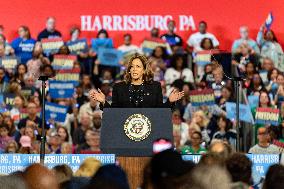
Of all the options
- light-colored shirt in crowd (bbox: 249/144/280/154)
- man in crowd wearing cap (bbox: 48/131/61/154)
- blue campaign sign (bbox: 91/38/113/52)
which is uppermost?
blue campaign sign (bbox: 91/38/113/52)

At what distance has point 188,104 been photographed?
1689 cm

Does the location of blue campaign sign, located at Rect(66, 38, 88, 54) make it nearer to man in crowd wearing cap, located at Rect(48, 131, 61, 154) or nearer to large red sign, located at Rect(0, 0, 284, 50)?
large red sign, located at Rect(0, 0, 284, 50)

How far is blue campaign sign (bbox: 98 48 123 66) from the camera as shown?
18895 mm

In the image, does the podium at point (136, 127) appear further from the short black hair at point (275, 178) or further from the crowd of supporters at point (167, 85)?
the crowd of supporters at point (167, 85)

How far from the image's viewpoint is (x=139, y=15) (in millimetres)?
20719

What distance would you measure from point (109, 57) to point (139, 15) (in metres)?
1.99

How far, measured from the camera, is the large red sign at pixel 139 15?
2055 centimetres

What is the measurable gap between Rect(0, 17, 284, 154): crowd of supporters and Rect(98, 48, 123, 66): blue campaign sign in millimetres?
81

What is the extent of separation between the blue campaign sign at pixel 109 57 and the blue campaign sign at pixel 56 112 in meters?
2.80

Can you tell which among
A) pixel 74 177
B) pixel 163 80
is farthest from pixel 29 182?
pixel 163 80

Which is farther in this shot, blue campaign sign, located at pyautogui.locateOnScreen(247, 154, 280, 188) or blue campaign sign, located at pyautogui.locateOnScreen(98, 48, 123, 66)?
blue campaign sign, located at pyautogui.locateOnScreen(98, 48, 123, 66)

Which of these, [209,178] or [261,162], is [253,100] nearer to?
[261,162]

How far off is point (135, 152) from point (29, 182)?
322 centimetres

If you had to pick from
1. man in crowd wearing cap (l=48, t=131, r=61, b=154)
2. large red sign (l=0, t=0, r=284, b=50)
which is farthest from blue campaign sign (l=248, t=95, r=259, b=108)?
large red sign (l=0, t=0, r=284, b=50)
